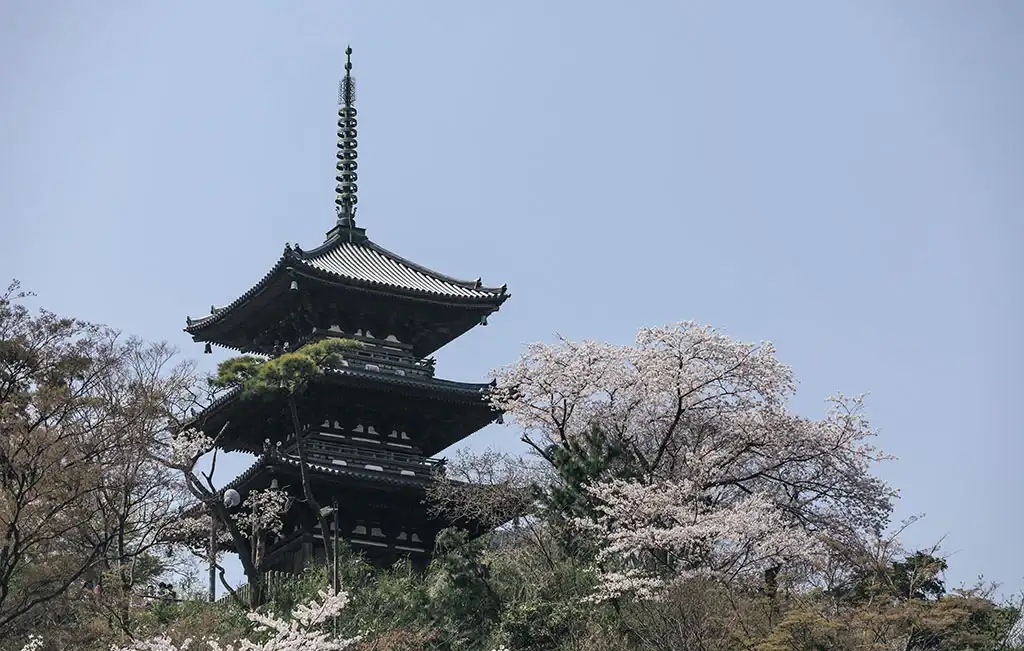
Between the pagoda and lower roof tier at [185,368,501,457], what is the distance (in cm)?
3

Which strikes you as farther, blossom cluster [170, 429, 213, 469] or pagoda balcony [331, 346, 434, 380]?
pagoda balcony [331, 346, 434, 380]

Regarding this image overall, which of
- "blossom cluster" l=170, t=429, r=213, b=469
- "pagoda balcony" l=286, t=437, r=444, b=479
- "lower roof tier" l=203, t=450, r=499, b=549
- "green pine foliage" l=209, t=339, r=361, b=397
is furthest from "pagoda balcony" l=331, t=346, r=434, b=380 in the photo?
"green pine foliage" l=209, t=339, r=361, b=397

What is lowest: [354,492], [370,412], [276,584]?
[276,584]

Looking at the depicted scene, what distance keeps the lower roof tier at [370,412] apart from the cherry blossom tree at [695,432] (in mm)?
1653

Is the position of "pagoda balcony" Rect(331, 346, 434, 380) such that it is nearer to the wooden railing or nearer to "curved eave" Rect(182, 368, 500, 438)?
"curved eave" Rect(182, 368, 500, 438)

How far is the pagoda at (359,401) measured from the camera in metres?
41.8

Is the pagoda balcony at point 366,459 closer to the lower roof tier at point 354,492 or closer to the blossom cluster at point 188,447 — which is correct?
the lower roof tier at point 354,492

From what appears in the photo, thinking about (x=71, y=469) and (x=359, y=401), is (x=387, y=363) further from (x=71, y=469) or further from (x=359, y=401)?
(x=71, y=469)

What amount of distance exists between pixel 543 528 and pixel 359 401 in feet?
18.9

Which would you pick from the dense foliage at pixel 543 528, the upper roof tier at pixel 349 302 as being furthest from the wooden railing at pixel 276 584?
the upper roof tier at pixel 349 302

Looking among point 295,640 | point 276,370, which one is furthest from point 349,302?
point 295,640

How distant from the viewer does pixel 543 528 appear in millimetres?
39969

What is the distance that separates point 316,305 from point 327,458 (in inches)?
Answer: 162

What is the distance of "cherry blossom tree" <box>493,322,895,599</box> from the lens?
39250mm
